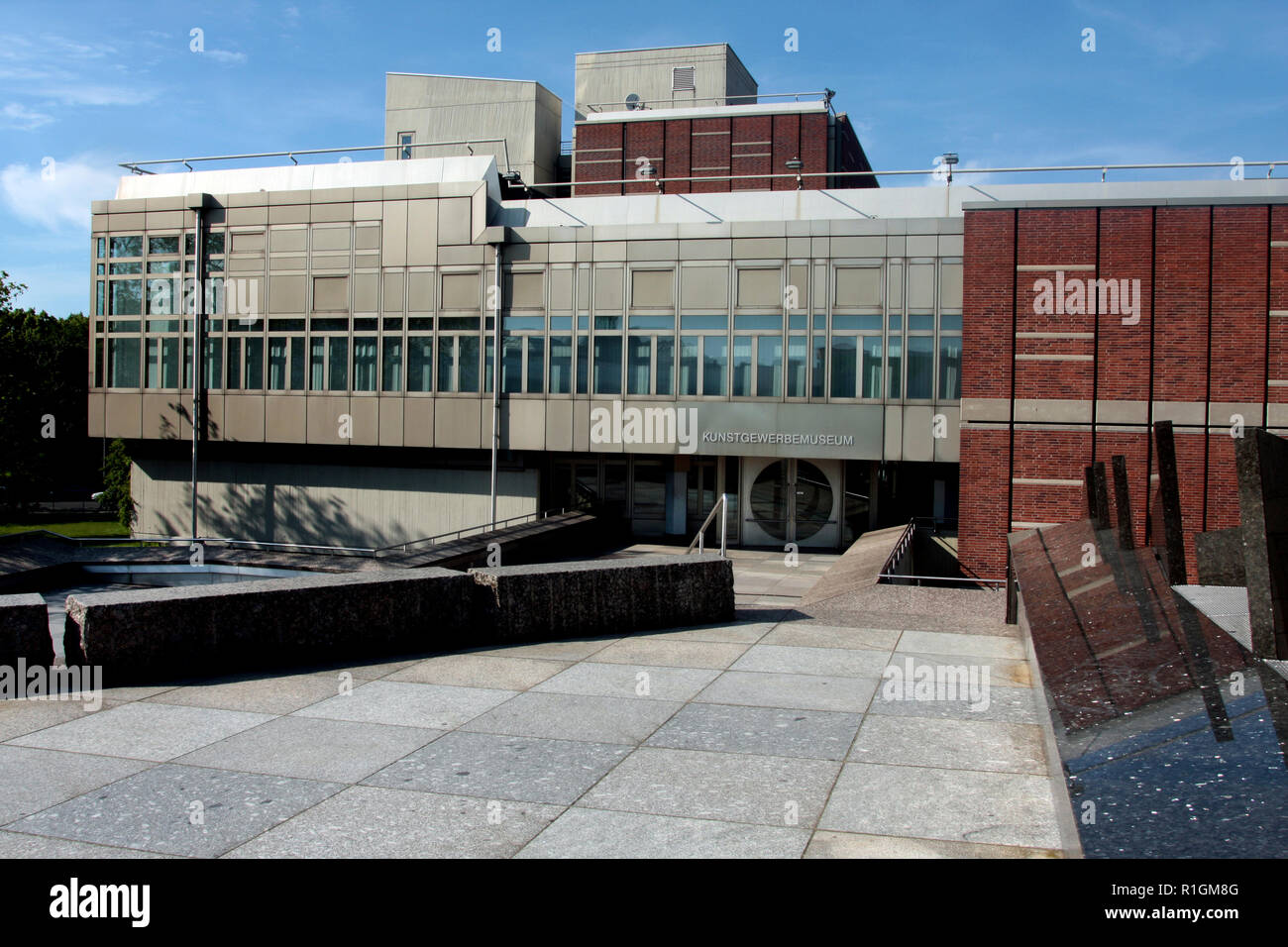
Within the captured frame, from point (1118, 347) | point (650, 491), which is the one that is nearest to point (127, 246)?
point (650, 491)

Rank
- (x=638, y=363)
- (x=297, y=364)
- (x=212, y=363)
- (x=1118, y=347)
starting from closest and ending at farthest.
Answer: (x=1118, y=347) → (x=638, y=363) → (x=297, y=364) → (x=212, y=363)

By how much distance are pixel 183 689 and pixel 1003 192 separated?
24.1 metres

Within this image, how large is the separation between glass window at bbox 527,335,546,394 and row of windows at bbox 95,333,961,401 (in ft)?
0.09

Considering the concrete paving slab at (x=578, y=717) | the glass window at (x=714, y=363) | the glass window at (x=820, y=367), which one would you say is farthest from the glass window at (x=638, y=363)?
the concrete paving slab at (x=578, y=717)

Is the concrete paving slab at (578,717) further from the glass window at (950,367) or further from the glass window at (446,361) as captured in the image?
the glass window at (446,361)

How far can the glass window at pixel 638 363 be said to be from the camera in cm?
2766

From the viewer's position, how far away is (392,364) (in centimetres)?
2994

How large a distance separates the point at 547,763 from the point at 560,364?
22650 mm

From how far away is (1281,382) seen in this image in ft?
71.2

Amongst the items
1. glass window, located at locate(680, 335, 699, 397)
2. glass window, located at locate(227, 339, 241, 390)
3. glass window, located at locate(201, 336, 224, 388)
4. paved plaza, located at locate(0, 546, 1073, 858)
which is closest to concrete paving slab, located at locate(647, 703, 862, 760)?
paved plaza, located at locate(0, 546, 1073, 858)

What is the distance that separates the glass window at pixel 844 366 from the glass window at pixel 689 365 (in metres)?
3.53

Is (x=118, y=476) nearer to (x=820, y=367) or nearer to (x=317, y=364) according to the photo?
(x=317, y=364)
